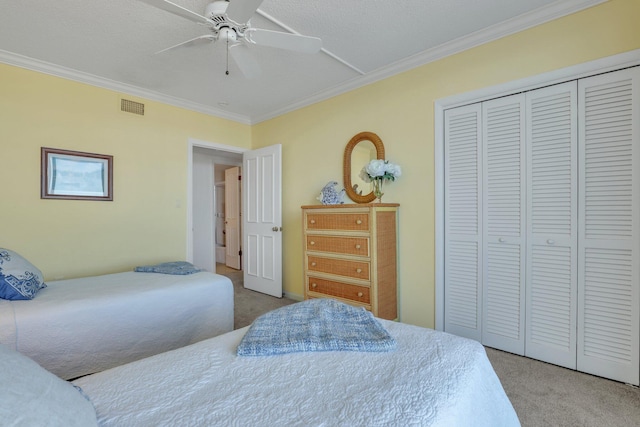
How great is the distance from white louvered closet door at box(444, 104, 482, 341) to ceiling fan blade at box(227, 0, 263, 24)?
1.91 metres

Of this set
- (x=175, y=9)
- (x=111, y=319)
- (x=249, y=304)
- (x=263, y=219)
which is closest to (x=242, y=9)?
(x=175, y=9)

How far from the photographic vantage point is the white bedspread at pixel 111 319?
1.86m

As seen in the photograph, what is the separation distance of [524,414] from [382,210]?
173cm

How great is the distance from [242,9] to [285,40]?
0.39 m

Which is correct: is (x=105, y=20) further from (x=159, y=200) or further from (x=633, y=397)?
(x=633, y=397)

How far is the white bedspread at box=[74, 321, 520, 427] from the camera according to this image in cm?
83

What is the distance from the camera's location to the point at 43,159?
2.98 meters

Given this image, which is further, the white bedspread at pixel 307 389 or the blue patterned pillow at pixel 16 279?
the blue patterned pillow at pixel 16 279

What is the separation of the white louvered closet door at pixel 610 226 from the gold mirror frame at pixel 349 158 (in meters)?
1.62

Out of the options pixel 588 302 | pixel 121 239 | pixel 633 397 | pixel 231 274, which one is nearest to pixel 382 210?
pixel 588 302

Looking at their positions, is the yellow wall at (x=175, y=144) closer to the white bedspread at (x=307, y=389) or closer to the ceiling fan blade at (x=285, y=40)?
the ceiling fan blade at (x=285, y=40)

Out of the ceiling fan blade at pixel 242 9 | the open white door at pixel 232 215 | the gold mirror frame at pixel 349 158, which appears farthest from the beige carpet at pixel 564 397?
the open white door at pixel 232 215

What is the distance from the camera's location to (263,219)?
4316 millimetres

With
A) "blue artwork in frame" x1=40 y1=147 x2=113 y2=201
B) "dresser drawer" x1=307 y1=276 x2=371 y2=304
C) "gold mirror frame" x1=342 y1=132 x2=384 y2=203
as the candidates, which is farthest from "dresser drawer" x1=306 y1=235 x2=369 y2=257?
"blue artwork in frame" x1=40 y1=147 x2=113 y2=201
